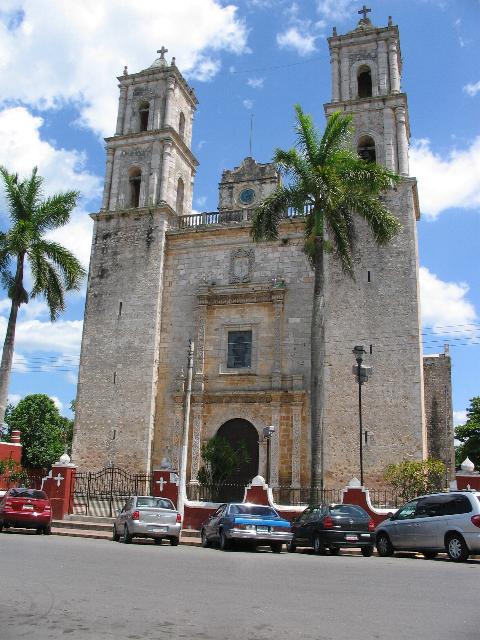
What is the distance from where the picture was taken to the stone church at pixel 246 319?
77.1 feet

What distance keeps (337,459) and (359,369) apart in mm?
5659

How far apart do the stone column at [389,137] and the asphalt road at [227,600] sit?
18720 millimetres

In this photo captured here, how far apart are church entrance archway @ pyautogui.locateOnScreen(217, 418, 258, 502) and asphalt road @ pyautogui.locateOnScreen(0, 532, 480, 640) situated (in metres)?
13.7

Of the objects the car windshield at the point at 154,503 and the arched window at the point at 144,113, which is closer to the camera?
the car windshield at the point at 154,503

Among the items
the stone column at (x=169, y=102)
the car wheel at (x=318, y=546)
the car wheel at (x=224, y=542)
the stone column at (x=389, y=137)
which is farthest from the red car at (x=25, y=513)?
the stone column at (x=169, y=102)

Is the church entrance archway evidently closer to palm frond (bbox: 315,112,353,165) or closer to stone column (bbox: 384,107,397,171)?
palm frond (bbox: 315,112,353,165)

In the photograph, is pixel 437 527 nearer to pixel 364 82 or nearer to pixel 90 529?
pixel 90 529

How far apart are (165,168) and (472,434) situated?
26085 mm

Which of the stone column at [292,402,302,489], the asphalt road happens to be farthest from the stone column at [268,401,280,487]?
the asphalt road

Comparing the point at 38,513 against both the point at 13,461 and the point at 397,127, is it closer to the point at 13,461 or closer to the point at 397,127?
the point at 13,461

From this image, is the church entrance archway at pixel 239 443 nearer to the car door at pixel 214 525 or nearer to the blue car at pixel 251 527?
the car door at pixel 214 525

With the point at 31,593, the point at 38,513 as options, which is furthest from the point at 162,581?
the point at 38,513

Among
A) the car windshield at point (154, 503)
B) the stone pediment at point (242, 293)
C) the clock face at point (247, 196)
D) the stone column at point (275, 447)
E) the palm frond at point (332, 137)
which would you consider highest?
the clock face at point (247, 196)

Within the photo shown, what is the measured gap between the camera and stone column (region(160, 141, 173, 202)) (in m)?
28.8
